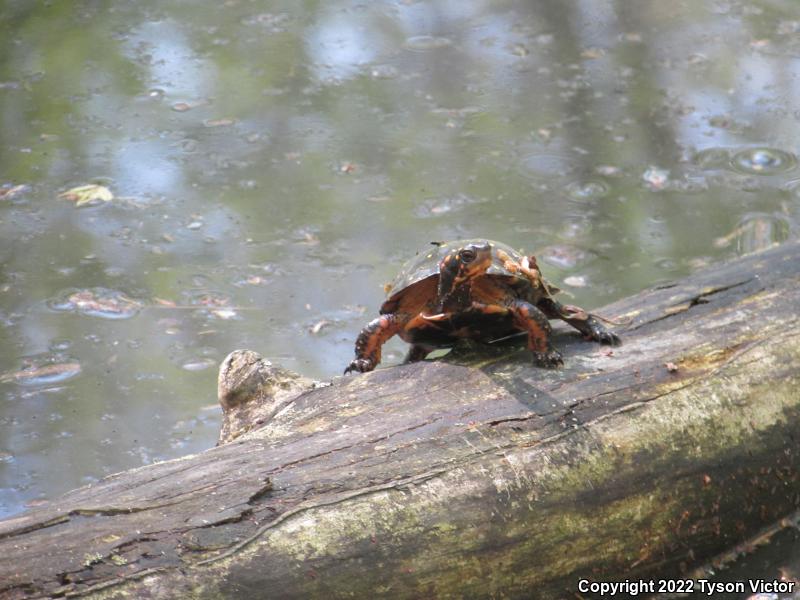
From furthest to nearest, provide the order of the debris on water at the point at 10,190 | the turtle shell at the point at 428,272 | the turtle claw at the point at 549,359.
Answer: the debris on water at the point at 10,190 → the turtle shell at the point at 428,272 → the turtle claw at the point at 549,359

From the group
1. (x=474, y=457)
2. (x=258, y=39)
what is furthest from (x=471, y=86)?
(x=474, y=457)

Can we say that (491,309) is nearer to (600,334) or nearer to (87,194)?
(600,334)

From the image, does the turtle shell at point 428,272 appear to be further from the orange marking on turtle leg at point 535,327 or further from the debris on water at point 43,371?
the debris on water at point 43,371

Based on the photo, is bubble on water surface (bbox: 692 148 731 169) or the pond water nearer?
the pond water

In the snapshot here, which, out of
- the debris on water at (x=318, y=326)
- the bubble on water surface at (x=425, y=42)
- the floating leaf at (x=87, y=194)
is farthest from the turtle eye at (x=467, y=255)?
the bubble on water surface at (x=425, y=42)

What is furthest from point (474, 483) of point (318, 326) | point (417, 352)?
point (318, 326)

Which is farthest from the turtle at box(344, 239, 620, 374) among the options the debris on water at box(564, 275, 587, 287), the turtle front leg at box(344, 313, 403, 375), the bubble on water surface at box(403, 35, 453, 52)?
the bubble on water surface at box(403, 35, 453, 52)

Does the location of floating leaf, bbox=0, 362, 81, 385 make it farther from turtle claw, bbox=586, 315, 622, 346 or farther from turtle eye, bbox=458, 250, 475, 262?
turtle claw, bbox=586, 315, 622, 346
